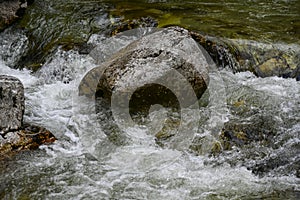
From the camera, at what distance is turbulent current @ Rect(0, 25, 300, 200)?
4.59 m

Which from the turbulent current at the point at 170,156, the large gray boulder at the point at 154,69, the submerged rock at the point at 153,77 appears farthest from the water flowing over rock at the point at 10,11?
the submerged rock at the point at 153,77

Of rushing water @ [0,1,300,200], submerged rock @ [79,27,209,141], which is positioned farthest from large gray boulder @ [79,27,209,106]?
rushing water @ [0,1,300,200]

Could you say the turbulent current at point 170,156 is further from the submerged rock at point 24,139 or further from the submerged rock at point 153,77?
the submerged rock at point 153,77

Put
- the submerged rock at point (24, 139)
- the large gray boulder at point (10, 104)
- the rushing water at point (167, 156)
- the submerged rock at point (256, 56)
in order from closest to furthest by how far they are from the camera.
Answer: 1. the rushing water at point (167, 156)
2. the submerged rock at point (24, 139)
3. the large gray boulder at point (10, 104)
4. the submerged rock at point (256, 56)

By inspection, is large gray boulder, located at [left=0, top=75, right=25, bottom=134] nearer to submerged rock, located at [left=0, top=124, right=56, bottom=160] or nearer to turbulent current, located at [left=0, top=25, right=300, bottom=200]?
submerged rock, located at [left=0, top=124, right=56, bottom=160]

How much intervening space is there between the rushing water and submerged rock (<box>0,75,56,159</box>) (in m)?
0.18

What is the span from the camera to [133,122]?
234 inches

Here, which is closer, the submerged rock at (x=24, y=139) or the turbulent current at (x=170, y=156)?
the turbulent current at (x=170, y=156)

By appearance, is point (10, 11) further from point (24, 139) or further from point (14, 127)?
point (24, 139)

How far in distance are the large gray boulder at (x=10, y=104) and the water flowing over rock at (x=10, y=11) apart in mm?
3650

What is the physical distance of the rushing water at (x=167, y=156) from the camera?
459 centimetres

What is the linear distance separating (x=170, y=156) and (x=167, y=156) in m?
0.04

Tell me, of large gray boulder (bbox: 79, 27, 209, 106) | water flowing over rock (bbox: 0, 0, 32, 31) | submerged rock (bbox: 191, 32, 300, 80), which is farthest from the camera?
water flowing over rock (bbox: 0, 0, 32, 31)

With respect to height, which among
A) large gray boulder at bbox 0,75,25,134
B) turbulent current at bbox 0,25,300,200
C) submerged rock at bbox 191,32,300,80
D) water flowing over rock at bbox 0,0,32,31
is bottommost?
turbulent current at bbox 0,25,300,200
